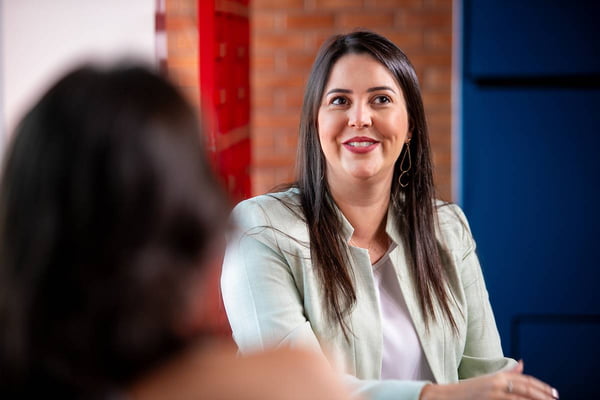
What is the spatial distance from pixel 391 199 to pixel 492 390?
1.92ft

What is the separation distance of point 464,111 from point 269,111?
2.18 m

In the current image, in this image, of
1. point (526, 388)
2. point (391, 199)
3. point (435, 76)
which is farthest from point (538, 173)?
point (435, 76)

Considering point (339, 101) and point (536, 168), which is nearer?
point (339, 101)

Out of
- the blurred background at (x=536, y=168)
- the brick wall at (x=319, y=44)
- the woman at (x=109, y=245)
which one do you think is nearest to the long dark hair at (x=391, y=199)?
the blurred background at (x=536, y=168)

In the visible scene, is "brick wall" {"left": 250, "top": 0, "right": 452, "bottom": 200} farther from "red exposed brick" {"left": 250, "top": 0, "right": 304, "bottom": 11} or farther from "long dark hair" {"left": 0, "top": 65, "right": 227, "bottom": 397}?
"long dark hair" {"left": 0, "top": 65, "right": 227, "bottom": 397}

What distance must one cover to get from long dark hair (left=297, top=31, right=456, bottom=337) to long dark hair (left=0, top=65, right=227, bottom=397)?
1034mm

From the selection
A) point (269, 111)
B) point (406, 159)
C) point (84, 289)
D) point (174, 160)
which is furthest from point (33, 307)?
point (269, 111)

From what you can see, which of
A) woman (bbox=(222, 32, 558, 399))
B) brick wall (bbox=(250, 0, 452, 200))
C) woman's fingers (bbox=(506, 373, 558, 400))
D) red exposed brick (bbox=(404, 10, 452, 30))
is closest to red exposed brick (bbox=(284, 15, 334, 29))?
brick wall (bbox=(250, 0, 452, 200))

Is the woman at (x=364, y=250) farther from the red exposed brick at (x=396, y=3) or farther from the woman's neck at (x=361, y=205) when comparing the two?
the red exposed brick at (x=396, y=3)

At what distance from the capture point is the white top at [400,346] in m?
1.61

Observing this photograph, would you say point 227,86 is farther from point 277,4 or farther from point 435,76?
point 435,76

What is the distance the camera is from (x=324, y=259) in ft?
5.31

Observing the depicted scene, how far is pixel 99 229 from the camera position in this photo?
1.83ft

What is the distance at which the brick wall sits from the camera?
396cm
